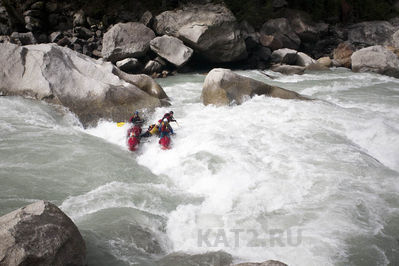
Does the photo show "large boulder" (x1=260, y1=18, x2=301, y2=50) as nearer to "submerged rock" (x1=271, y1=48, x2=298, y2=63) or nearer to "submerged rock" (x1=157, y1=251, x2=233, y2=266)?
"submerged rock" (x1=271, y1=48, x2=298, y2=63)

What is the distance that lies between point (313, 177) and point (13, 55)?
7700mm

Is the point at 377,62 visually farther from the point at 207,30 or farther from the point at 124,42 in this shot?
the point at 124,42

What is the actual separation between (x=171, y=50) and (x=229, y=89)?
567cm

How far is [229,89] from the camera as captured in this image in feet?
28.6

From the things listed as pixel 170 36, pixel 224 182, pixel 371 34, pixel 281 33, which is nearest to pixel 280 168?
pixel 224 182

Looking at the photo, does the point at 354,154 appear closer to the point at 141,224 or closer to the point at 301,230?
the point at 301,230

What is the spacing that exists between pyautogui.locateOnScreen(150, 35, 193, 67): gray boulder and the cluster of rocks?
11.2 m

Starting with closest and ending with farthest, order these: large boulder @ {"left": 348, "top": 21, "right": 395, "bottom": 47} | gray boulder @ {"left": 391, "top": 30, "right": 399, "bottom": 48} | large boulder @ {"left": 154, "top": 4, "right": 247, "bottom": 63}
→ large boulder @ {"left": 154, "top": 4, "right": 247, "bottom": 63} < gray boulder @ {"left": 391, "top": 30, "right": 399, "bottom": 48} < large boulder @ {"left": 348, "top": 21, "right": 395, "bottom": 47}

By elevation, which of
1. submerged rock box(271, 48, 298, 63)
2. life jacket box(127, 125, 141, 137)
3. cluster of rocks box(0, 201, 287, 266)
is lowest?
submerged rock box(271, 48, 298, 63)

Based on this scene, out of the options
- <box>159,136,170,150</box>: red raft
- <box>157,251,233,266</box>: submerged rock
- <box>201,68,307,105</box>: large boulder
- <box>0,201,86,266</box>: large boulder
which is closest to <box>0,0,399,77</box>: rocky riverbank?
<box>201,68,307,105</box>: large boulder

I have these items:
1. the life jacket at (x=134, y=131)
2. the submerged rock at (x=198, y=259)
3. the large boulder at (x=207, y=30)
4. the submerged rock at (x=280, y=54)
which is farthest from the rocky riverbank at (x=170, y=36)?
the submerged rock at (x=198, y=259)

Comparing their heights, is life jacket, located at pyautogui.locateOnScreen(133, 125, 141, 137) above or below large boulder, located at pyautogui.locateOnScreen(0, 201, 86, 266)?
below

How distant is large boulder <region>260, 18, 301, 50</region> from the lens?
58.0 ft

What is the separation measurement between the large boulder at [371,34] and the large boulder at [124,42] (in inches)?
551
